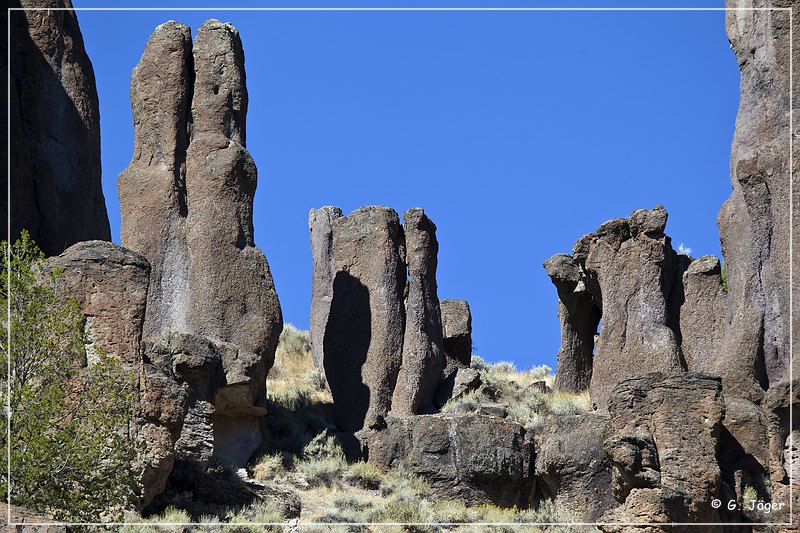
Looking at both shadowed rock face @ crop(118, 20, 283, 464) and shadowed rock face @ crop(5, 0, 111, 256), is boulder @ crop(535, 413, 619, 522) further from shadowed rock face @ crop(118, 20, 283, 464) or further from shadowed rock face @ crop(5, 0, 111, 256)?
shadowed rock face @ crop(5, 0, 111, 256)

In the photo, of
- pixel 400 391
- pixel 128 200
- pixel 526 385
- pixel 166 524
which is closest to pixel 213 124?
pixel 128 200

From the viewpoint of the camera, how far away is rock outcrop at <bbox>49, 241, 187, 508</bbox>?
2891 cm

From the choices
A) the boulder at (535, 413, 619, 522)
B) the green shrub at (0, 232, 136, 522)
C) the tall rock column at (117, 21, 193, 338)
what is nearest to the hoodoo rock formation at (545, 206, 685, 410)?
the boulder at (535, 413, 619, 522)

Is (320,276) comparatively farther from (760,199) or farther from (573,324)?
(760,199)

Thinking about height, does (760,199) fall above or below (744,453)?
above

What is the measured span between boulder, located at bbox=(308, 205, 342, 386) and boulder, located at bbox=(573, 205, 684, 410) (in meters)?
6.93

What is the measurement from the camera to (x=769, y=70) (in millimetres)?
37031

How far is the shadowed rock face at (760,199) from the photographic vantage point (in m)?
34.5

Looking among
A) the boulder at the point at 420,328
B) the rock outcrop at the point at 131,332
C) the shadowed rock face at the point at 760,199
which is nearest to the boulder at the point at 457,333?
the boulder at the point at 420,328

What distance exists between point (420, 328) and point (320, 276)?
8.79 m

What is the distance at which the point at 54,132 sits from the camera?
37.1 meters

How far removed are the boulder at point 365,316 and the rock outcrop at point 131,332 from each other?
29.5 ft

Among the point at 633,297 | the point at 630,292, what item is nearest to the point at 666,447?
the point at 633,297

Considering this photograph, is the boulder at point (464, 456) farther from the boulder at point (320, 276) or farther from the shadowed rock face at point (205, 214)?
the boulder at point (320, 276)
